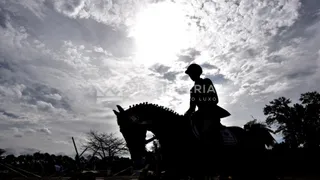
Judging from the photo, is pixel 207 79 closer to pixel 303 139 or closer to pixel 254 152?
pixel 254 152

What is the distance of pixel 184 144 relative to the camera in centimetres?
488

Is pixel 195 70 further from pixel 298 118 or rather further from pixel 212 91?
pixel 298 118

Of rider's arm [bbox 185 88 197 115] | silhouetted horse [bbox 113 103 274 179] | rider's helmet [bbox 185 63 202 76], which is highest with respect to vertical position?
rider's helmet [bbox 185 63 202 76]

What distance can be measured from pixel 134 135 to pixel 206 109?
1782 millimetres

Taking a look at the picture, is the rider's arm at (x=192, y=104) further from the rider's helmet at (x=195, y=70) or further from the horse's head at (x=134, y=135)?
the horse's head at (x=134, y=135)

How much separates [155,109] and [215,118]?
1446 mm

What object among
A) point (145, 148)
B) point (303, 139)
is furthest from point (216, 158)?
point (303, 139)

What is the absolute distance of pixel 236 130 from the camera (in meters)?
5.29

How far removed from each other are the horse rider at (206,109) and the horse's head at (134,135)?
1.19m

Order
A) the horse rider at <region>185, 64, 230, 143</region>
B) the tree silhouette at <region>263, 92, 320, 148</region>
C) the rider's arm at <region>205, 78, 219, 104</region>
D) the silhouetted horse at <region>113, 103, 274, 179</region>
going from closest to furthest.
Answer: the silhouetted horse at <region>113, 103, 274, 179</region>, the horse rider at <region>185, 64, 230, 143</region>, the rider's arm at <region>205, 78, 219, 104</region>, the tree silhouette at <region>263, 92, 320, 148</region>

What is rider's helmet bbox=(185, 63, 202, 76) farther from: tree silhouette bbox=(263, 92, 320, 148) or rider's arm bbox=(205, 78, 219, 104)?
tree silhouette bbox=(263, 92, 320, 148)

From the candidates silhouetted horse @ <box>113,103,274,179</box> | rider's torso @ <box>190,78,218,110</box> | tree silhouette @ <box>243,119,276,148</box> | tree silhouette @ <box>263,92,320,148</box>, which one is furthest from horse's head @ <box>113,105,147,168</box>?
tree silhouette @ <box>263,92,320,148</box>

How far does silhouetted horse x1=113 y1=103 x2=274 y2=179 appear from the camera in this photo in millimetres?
4785

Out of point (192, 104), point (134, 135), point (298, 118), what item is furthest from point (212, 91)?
point (298, 118)
